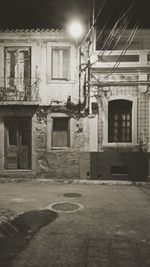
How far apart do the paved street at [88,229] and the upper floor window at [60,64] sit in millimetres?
5985

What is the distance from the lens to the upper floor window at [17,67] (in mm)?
14711

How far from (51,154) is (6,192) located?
351 cm

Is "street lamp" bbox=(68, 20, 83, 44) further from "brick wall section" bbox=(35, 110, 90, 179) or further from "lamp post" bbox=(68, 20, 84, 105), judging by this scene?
"brick wall section" bbox=(35, 110, 90, 179)

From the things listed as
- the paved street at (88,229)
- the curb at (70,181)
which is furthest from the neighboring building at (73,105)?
the paved street at (88,229)

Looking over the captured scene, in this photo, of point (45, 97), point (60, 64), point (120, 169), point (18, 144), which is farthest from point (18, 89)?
point (120, 169)

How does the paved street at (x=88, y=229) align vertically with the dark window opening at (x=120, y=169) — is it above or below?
below

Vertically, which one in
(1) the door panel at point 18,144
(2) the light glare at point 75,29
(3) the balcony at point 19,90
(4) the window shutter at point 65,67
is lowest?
(1) the door panel at point 18,144

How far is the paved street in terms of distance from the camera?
5762 mm

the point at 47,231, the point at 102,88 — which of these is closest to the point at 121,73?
the point at 102,88

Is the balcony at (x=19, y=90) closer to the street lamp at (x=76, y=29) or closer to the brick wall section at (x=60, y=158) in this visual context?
the brick wall section at (x=60, y=158)

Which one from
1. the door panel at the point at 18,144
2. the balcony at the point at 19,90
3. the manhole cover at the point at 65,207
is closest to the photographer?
the manhole cover at the point at 65,207

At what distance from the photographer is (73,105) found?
14.6m

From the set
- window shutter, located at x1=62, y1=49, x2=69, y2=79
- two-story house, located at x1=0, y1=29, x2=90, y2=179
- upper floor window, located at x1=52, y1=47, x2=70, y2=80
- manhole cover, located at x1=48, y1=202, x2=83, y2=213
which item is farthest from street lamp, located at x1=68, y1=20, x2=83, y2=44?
manhole cover, located at x1=48, y1=202, x2=83, y2=213

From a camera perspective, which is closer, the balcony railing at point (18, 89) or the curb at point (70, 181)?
the curb at point (70, 181)
